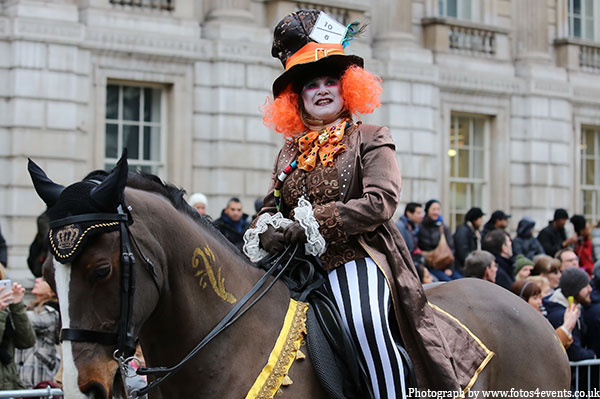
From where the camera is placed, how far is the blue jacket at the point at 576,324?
24.2ft

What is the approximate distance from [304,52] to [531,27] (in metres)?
15.8

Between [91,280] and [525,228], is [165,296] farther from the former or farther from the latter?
[525,228]

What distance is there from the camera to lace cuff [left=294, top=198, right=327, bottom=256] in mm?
4270

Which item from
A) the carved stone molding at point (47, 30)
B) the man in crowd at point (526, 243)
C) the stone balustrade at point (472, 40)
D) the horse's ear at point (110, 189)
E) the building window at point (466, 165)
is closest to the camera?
the horse's ear at point (110, 189)

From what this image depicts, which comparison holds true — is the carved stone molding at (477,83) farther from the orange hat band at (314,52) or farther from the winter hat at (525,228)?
the orange hat band at (314,52)

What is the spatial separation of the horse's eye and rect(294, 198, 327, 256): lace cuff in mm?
1097

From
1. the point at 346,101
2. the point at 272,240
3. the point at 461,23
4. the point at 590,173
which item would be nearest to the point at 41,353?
the point at 272,240

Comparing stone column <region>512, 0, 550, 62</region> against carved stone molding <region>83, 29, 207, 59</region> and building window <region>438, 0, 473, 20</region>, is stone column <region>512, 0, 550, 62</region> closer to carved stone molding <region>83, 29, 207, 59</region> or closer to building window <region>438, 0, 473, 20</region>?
building window <region>438, 0, 473, 20</region>

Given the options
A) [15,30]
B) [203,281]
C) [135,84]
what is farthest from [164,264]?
[135,84]

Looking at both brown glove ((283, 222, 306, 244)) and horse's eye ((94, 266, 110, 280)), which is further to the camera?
brown glove ((283, 222, 306, 244))

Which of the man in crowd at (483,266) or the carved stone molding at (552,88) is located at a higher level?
the carved stone molding at (552,88)

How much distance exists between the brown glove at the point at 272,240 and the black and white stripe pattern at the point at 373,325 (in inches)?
13.2

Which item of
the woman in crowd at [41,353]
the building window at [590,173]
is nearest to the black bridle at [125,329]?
the woman in crowd at [41,353]

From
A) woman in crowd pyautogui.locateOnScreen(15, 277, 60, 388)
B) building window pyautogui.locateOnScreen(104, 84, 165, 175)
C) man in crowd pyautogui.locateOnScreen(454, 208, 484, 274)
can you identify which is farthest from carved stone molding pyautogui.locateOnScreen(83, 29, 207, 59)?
woman in crowd pyautogui.locateOnScreen(15, 277, 60, 388)
